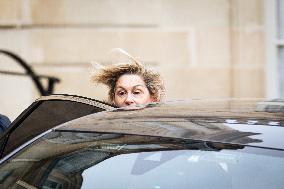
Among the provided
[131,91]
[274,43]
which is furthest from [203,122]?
[274,43]

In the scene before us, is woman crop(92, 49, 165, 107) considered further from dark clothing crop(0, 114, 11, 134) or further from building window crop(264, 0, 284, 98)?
building window crop(264, 0, 284, 98)

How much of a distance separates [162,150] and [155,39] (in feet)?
16.5

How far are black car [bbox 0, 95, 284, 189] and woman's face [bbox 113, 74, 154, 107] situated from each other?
0.97m

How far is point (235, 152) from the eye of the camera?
2.53m

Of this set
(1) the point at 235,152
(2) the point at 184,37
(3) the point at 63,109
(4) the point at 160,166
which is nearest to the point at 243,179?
(1) the point at 235,152

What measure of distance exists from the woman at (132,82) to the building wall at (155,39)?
10.1 feet

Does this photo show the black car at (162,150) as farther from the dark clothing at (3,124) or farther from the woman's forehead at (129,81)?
the dark clothing at (3,124)

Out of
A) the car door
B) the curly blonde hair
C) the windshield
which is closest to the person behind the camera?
the windshield

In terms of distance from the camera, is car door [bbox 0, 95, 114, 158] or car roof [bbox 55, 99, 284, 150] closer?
car roof [bbox 55, 99, 284, 150]

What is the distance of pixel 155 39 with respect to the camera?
301 inches

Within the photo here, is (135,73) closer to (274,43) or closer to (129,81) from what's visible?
(129,81)

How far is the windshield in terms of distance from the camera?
98.3 inches

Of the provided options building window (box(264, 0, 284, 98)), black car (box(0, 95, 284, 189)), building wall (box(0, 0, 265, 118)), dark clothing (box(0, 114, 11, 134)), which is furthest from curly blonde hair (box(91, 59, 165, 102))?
building window (box(264, 0, 284, 98))

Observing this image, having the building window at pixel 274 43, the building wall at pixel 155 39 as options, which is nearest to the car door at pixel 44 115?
the building wall at pixel 155 39
